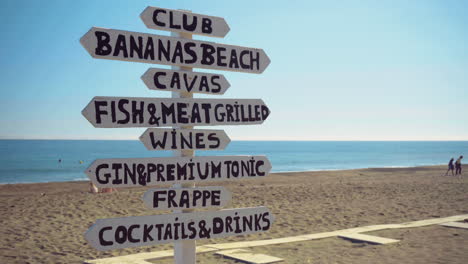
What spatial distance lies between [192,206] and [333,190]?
17.4 metres

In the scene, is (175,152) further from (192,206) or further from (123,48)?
(123,48)

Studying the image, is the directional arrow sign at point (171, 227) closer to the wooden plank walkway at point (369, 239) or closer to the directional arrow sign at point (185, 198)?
the directional arrow sign at point (185, 198)

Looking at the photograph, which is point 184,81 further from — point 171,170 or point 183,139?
point 171,170

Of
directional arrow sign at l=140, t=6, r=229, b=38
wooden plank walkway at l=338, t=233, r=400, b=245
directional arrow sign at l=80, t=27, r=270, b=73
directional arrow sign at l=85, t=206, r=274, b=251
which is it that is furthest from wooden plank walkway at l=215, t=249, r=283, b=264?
directional arrow sign at l=140, t=6, r=229, b=38

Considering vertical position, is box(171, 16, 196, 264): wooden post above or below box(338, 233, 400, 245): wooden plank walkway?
above

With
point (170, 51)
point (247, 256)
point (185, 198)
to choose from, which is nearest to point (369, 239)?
point (247, 256)

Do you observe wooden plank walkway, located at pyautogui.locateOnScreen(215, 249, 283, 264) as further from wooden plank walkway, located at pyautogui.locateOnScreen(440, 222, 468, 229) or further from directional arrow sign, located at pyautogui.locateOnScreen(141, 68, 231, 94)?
wooden plank walkway, located at pyautogui.locateOnScreen(440, 222, 468, 229)

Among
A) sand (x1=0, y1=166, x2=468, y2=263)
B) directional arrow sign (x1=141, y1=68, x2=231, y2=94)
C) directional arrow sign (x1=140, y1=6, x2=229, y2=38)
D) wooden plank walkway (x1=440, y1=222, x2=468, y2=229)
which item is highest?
directional arrow sign (x1=140, y1=6, x2=229, y2=38)

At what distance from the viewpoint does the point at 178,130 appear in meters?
4.11

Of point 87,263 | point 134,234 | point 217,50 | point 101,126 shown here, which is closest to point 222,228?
point 134,234

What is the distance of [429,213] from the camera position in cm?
1301

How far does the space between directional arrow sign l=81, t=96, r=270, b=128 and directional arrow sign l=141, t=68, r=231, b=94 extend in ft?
0.37

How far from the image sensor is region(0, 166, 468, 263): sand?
25.7ft

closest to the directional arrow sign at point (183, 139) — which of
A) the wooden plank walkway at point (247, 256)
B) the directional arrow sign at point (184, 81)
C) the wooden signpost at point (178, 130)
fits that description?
the wooden signpost at point (178, 130)
